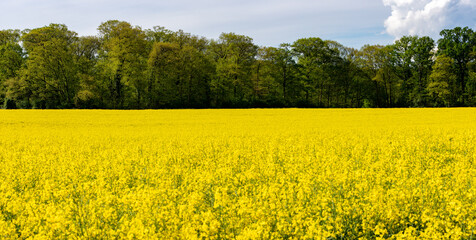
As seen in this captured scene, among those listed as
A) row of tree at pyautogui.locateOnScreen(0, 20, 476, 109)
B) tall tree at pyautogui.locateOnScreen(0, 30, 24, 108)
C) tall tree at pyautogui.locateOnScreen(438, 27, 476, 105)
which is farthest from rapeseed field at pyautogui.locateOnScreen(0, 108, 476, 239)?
tall tree at pyautogui.locateOnScreen(438, 27, 476, 105)

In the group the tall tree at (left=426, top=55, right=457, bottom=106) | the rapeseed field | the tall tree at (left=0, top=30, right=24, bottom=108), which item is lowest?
the rapeseed field

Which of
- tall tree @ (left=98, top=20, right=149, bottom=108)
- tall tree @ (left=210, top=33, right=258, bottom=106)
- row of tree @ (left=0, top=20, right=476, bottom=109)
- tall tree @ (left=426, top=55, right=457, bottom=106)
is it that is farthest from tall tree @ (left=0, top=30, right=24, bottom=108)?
tall tree @ (left=426, top=55, right=457, bottom=106)

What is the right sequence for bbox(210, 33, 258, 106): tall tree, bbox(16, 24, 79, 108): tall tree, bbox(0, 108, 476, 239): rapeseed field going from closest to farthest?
bbox(0, 108, 476, 239): rapeseed field
bbox(16, 24, 79, 108): tall tree
bbox(210, 33, 258, 106): tall tree

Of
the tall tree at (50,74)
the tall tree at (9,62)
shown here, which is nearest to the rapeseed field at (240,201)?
the tall tree at (50,74)

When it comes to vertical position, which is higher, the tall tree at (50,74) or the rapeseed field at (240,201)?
the tall tree at (50,74)

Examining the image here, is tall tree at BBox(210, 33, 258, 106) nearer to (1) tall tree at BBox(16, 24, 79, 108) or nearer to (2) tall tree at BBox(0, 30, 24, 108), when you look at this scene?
(1) tall tree at BBox(16, 24, 79, 108)

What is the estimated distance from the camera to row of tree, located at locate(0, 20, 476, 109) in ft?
155

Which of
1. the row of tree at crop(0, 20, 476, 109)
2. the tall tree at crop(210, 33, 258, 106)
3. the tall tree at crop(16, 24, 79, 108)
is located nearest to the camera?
the tall tree at crop(16, 24, 79, 108)

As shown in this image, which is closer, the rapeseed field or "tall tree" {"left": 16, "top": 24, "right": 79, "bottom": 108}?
the rapeseed field

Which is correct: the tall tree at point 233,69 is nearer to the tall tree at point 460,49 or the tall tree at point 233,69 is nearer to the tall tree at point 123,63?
the tall tree at point 123,63

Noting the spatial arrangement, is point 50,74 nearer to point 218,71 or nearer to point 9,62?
point 9,62

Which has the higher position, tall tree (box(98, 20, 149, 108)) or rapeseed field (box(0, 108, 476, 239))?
tall tree (box(98, 20, 149, 108))

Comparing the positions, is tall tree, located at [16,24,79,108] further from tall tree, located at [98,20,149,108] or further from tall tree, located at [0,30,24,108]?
tall tree, located at [98,20,149,108]

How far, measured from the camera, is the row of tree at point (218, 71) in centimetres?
4716
